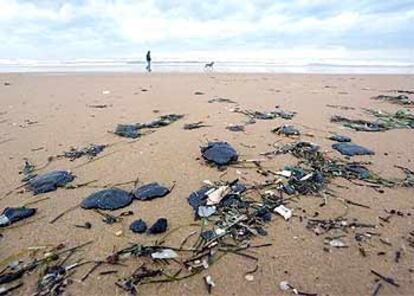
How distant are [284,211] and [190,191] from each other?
0.98 metres

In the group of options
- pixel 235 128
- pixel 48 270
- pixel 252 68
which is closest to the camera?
pixel 48 270

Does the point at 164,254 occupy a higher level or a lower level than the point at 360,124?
lower

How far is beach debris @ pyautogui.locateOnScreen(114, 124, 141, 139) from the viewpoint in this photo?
227 inches

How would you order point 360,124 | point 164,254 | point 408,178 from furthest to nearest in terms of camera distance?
point 360,124, point 408,178, point 164,254

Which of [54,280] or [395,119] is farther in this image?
[395,119]

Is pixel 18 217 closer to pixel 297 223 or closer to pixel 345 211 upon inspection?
pixel 297 223

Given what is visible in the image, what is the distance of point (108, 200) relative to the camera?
11.8ft

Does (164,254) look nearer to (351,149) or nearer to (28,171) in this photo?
(28,171)

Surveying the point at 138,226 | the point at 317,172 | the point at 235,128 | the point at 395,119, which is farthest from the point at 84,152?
the point at 395,119

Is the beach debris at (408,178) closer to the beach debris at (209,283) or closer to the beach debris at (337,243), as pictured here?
the beach debris at (337,243)

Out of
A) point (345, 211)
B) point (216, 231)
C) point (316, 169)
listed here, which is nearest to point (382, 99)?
point (316, 169)

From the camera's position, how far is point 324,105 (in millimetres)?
8422

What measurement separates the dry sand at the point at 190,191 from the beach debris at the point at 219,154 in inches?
5.8

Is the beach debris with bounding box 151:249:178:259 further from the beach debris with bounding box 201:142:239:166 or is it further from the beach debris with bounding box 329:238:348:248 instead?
the beach debris with bounding box 201:142:239:166
